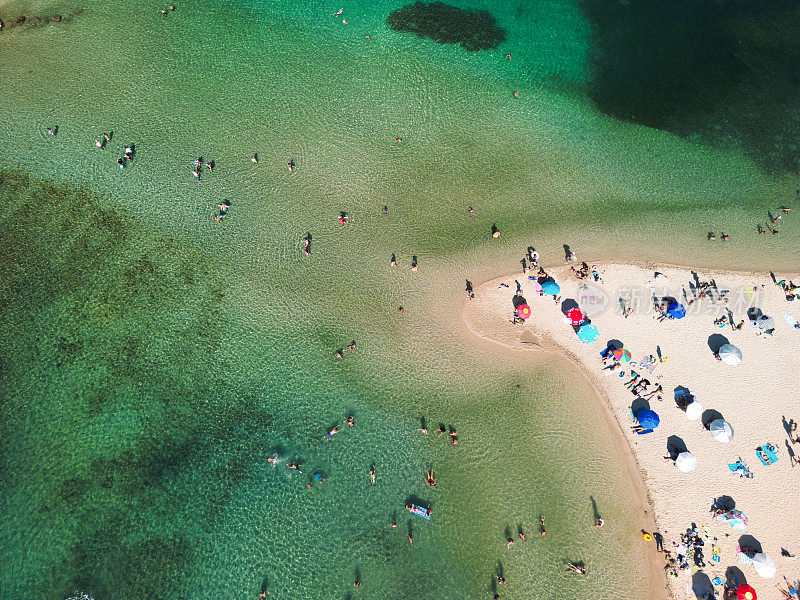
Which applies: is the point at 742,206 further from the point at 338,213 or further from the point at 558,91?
the point at 338,213

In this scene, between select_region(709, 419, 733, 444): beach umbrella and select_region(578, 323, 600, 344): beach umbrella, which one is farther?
select_region(578, 323, 600, 344): beach umbrella

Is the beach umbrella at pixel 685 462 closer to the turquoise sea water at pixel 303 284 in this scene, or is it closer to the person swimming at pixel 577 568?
the turquoise sea water at pixel 303 284

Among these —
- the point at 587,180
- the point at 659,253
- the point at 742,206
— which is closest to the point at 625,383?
the point at 659,253

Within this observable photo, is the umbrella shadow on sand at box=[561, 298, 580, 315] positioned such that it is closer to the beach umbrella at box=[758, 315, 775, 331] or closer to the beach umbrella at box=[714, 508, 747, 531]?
the beach umbrella at box=[758, 315, 775, 331]

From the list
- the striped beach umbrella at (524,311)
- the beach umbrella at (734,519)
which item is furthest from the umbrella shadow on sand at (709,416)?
the striped beach umbrella at (524,311)

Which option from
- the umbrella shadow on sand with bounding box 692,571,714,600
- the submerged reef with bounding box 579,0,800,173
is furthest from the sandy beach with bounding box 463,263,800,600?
the submerged reef with bounding box 579,0,800,173

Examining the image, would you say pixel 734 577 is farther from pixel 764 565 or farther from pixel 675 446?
pixel 675 446
